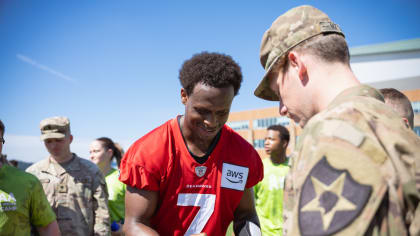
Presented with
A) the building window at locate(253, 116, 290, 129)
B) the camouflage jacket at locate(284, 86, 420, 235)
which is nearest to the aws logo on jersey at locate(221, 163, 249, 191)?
the camouflage jacket at locate(284, 86, 420, 235)

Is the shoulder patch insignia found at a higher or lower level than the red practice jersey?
higher

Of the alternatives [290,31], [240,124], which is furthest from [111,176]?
[240,124]

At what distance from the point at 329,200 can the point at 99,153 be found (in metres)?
5.54

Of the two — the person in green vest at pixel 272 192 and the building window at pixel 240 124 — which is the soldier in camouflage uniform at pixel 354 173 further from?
the building window at pixel 240 124

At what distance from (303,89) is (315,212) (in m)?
0.57

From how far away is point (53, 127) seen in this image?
15.3ft

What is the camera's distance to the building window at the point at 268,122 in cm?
1083

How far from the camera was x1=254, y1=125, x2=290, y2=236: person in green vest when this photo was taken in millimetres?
5309

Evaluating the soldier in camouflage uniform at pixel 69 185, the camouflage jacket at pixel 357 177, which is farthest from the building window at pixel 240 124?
the camouflage jacket at pixel 357 177

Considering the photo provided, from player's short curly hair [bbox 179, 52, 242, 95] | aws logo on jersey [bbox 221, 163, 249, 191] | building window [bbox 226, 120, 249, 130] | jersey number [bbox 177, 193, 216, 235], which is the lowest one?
building window [bbox 226, 120, 249, 130]

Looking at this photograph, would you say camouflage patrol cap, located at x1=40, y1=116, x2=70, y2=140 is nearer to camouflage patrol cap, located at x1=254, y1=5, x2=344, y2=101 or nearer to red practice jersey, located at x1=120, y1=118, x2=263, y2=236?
red practice jersey, located at x1=120, y1=118, x2=263, y2=236

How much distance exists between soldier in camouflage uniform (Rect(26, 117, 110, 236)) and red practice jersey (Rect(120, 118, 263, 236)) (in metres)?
2.42

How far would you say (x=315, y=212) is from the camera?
41.3 inches

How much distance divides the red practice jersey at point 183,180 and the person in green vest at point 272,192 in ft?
9.17
